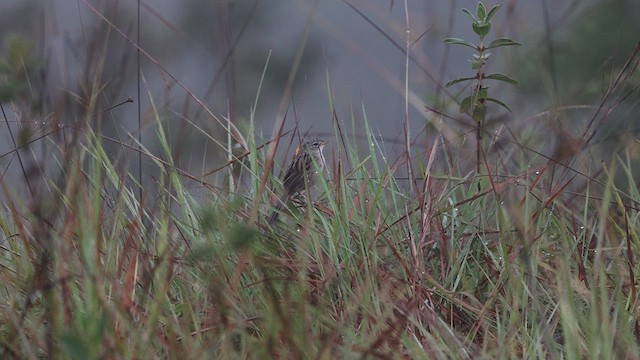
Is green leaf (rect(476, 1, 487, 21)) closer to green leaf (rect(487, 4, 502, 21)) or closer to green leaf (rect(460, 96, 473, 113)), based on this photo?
green leaf (rect(487, 4, 502, 21))

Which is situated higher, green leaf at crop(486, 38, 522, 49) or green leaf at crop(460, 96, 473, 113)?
green leaf at crop(486, 38, 522, 49)

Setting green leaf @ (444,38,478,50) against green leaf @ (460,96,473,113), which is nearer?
green leaf @ (444,38,478,50)

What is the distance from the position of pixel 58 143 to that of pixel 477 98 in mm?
1078

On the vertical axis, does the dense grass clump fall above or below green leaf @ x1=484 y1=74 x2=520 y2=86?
below

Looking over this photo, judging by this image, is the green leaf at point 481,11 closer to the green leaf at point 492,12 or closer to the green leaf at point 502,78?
the green leaf at point 492,12

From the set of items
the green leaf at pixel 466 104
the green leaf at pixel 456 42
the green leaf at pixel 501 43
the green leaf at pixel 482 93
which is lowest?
the green leaf at pixel 466 104

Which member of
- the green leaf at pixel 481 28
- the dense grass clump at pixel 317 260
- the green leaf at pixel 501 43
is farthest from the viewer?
the green leaf at pixel 481 28

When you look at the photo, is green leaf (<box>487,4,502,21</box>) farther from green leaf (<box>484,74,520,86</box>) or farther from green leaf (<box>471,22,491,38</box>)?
green leaf (<box>484,74,520,86</box>)

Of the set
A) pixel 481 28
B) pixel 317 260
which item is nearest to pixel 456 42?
pixel 481 28

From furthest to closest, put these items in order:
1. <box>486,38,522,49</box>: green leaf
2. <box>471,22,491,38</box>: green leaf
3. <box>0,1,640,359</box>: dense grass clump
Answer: <box>471,22,491,38</box>: green leaf
<box>486,38,522,49</box>: green leaf
<box>0,1,640,359</box>: dense grass clump

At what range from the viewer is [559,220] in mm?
2312

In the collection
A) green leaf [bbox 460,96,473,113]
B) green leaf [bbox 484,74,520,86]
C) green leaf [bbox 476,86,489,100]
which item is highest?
green leaf [bbox 484,74,520,86]

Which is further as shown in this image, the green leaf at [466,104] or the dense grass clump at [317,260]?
the green leaf at [466,104]

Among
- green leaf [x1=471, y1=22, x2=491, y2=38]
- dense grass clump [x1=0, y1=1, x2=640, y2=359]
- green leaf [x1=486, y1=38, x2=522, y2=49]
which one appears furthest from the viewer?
A: green leaf [x1=471, y1=22, x2=491, y2=38]
